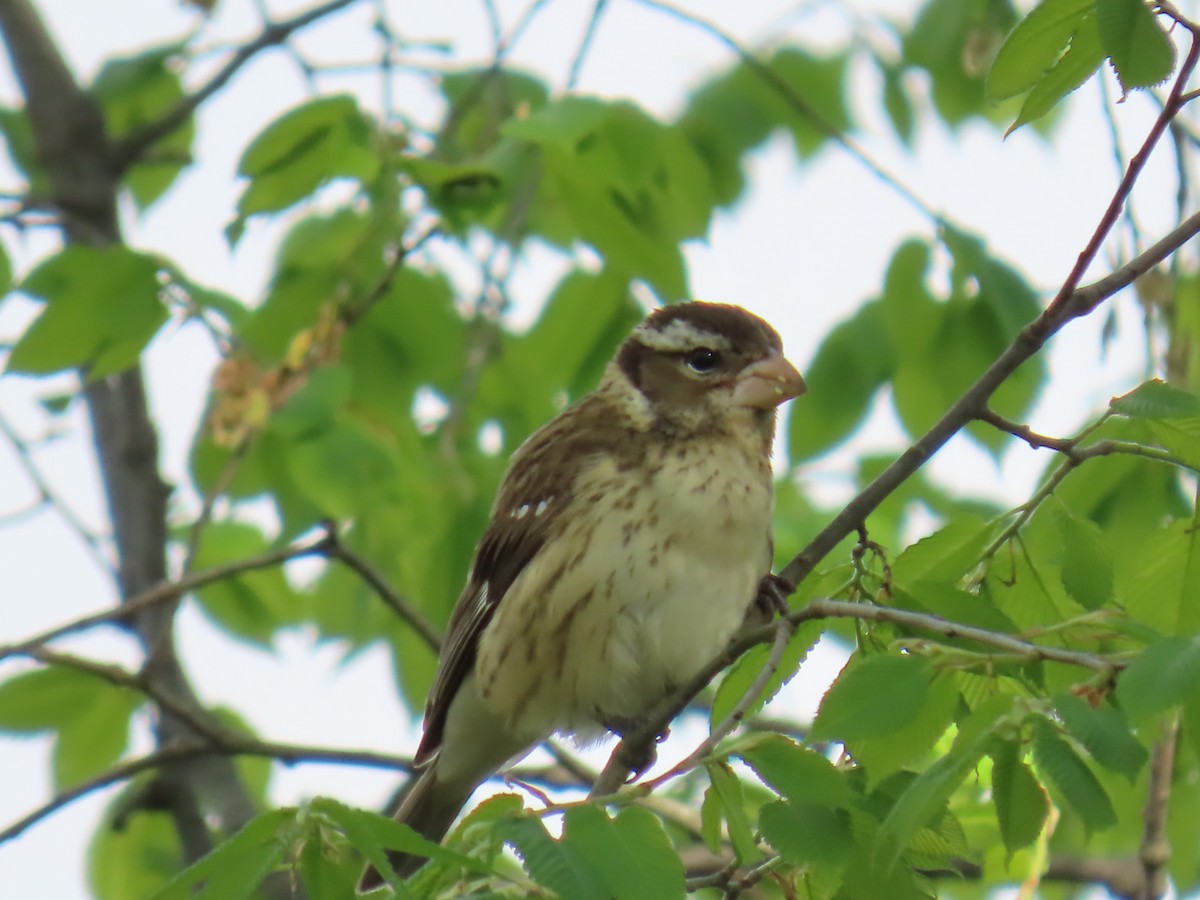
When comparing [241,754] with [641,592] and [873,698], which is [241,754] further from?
[873,698]

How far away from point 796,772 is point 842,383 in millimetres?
3056

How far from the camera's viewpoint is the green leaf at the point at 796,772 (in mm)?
2418

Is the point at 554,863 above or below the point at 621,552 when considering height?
below

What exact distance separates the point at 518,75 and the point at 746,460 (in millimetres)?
2111

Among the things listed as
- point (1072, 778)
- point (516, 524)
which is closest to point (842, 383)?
point (516, 524)

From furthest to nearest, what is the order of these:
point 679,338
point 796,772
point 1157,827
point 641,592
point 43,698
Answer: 1. point 43,698
2. point 679,338
3. point 641,592
4. point 1157,827
5. point 796,772

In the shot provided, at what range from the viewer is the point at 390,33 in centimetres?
561

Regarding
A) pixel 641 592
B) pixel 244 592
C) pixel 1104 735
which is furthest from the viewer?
pixel 244 592

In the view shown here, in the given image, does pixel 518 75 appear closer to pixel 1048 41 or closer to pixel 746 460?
pixel 746 460

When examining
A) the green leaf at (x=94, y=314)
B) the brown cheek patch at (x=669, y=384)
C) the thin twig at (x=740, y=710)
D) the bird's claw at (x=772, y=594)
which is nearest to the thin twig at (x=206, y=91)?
the green leaf at (x=94, y=314)

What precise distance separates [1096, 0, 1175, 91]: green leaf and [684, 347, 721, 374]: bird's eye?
235 cm

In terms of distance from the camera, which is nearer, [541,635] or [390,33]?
[541,635]

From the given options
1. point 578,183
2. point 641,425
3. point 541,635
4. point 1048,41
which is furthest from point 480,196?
point 1048,41

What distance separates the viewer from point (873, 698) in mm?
2334
